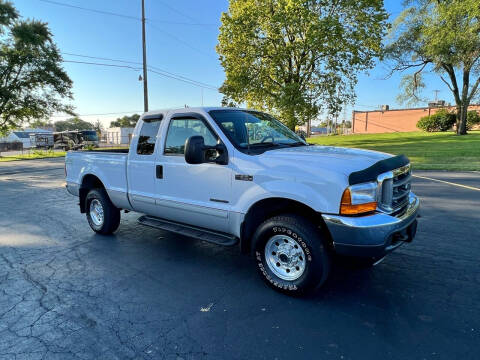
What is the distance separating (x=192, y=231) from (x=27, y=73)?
30.2m

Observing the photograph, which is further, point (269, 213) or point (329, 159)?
point (269, 213)

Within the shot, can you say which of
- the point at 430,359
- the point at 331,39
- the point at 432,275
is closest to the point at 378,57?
the point at 331,39

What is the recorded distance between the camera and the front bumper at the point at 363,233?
2.90 meters

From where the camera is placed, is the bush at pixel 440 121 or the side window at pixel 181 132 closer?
the side window at pixel 181 132

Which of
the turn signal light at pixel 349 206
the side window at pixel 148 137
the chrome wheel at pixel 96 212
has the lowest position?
the chrome wheel at pixel 96 212

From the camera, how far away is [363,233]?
114 inches

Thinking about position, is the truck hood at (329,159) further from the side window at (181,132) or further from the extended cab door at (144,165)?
the extended cab door at (144,165)

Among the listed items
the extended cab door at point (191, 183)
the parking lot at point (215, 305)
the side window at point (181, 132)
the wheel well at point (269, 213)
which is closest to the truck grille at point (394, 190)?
the wheel well at point (269, 213)

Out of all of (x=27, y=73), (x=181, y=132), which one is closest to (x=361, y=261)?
(x=181, y=132)

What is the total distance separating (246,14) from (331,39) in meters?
5.88

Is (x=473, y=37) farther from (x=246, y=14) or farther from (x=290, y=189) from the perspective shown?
(x=290, y=189)

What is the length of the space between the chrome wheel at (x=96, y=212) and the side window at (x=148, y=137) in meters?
1.50

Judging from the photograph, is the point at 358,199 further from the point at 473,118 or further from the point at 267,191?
the point at 473,118

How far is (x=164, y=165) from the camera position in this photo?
438 centimetres
